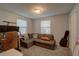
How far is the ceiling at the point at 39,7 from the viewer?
1876 mm

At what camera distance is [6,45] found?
1.91 m

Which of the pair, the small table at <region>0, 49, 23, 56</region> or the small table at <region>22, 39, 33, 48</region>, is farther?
the small table at <region>22, 39, 33, 48</region>

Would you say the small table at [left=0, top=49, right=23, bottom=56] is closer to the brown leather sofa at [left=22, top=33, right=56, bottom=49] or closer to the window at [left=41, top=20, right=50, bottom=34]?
the brown leather sofa at [left=22, top=33, right=56, bottom=49]

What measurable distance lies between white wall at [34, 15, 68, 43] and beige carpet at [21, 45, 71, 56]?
7.6 inches

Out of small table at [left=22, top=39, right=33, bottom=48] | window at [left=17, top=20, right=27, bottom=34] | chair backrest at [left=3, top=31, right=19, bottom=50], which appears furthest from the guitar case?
chair backrest at [left=3, top=31, right=19, bottom=50]

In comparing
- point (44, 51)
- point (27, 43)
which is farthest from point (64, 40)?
point (27, 43)

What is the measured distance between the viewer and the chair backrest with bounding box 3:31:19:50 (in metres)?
1.91

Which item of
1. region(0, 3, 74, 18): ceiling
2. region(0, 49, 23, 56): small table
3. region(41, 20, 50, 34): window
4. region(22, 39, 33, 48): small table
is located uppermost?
region(0, 3, 74, 18): ceiling

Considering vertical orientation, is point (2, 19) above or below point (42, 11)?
below

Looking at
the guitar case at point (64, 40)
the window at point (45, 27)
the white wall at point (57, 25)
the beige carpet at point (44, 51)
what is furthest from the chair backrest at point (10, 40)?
the guitar case at point (64, 40)

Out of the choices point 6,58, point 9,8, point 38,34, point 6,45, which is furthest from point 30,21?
point 6,58

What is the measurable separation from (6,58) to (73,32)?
130 cm

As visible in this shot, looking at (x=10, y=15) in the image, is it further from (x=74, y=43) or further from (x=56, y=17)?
(x=74, y=43)

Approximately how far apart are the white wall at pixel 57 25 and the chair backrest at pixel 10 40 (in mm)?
409
